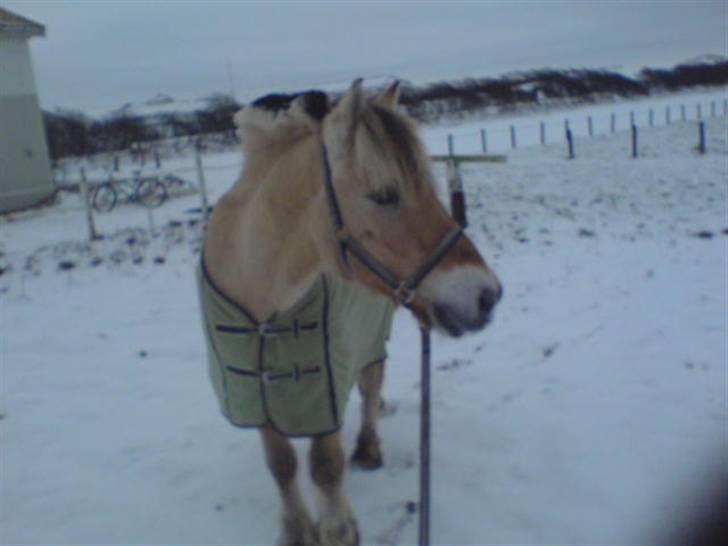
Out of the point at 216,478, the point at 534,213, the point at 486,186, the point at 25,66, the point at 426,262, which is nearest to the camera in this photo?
the point at 426,262

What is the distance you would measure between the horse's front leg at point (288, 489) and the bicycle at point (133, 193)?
513 inches

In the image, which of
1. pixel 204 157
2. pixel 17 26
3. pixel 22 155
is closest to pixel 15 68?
pixel 17 26

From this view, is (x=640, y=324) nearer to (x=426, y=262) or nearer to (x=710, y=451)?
(x=710, y=451)

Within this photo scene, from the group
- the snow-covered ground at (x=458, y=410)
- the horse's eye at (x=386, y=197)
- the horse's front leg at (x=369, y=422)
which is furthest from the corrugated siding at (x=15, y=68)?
→ the horse's eye at (x=386, y=197)

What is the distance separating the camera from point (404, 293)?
2057mm

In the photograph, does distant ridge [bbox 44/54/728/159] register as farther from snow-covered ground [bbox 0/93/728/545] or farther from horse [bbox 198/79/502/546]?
horse [bbox 198/79/502/546]

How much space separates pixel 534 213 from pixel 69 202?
42.2ft

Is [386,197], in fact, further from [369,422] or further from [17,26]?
[17,26]

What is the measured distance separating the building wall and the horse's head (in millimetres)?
16071

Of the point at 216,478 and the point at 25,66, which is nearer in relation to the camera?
the point at 216,478

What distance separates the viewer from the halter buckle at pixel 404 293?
2049mm

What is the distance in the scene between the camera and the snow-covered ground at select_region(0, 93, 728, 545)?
117 inches

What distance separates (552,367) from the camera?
442 cm

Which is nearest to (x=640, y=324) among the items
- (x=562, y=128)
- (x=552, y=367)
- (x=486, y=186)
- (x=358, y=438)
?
(x=552, y=367)
